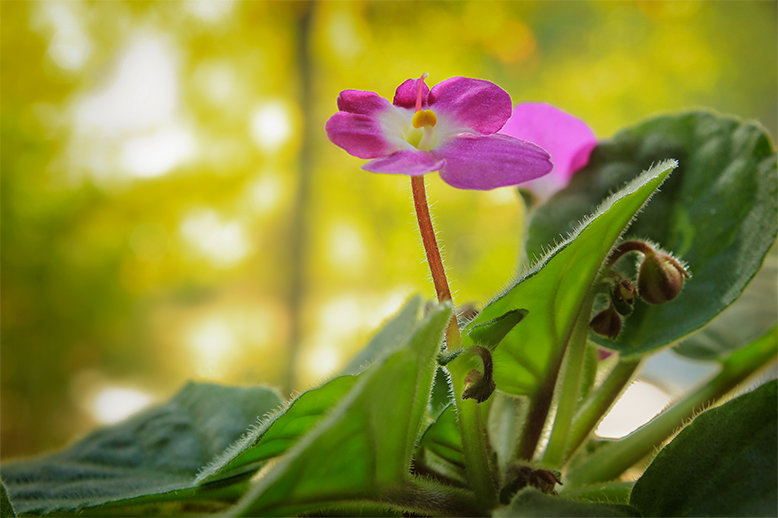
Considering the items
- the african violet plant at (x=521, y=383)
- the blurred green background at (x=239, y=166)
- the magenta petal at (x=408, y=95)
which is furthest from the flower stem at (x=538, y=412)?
the blurred green background at (x=239, y=166)

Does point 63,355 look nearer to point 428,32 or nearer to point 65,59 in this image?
point 65,59

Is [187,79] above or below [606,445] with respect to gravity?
above

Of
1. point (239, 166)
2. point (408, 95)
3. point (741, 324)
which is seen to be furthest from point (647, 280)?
point (239, 166)

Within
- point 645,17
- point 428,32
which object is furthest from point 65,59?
point 645,17

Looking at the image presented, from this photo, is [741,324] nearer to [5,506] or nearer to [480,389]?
[480,389]

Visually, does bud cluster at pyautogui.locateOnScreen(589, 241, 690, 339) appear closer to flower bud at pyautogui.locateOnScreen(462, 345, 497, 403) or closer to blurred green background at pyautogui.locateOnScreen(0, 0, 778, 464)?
flower bud at pyautogui.locateOnScreen(462, 345, 497, 403)

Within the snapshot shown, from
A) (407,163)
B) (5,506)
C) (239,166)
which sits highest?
(239,166)
